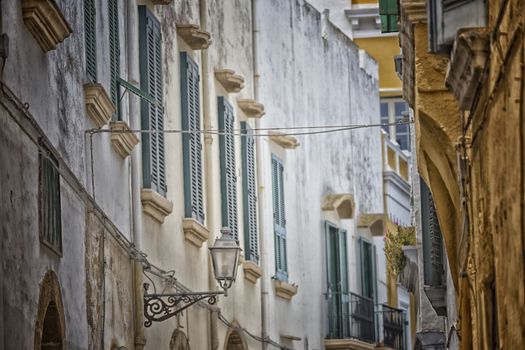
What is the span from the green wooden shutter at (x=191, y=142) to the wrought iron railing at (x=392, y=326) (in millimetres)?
12468

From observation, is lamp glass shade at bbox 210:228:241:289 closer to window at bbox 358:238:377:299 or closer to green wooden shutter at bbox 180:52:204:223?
green wooden shutter at bbox 180:52:204:223

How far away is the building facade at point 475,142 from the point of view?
345 inches

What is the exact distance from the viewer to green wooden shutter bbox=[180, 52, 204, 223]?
2020cm

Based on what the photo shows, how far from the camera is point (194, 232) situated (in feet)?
66.2

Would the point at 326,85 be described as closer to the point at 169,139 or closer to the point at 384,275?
the point at 384,275

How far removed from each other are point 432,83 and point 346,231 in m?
19.4

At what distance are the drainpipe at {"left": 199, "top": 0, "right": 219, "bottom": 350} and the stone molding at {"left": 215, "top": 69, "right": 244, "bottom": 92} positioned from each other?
1.40 ft

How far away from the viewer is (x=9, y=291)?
11336 mm

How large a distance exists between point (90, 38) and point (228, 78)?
A: 7.77 metres

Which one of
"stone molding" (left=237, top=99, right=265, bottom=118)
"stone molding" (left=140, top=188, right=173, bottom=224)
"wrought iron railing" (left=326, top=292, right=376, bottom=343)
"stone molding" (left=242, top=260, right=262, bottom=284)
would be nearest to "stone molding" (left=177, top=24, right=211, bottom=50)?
"stone molding" (left=140, top=188, right=173, bottom=224)

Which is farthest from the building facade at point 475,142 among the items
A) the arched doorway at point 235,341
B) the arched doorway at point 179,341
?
the arched doorway at point 235,341

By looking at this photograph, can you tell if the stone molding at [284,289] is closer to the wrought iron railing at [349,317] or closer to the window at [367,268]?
the wrought iron railing at [349,317]

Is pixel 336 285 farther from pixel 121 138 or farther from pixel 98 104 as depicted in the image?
pixel 98 104

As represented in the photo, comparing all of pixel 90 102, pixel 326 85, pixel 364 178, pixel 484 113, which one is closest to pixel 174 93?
pixel 90 102
